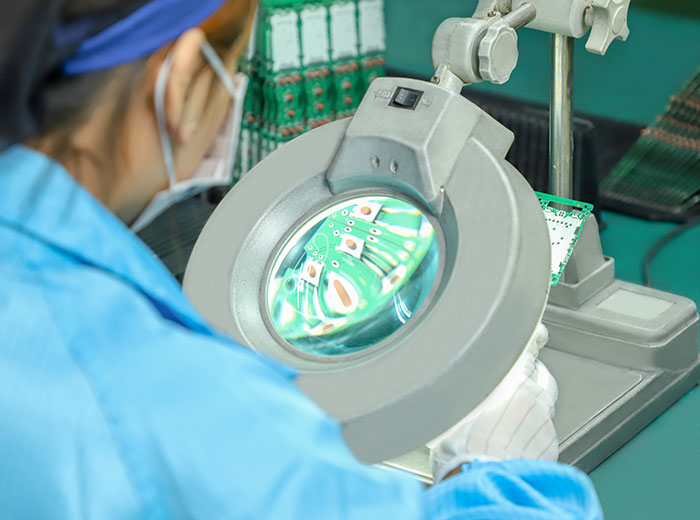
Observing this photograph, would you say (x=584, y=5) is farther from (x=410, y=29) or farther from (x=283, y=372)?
(x=410, y=29)

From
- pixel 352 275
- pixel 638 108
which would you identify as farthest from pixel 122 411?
pixel 638 108

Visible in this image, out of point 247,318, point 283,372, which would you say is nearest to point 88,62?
point 283,372

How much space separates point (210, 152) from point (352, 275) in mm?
311

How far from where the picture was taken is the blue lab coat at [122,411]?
1.98 feet

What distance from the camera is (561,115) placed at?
1514 millimetres

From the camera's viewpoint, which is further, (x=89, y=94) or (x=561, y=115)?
(x=561, y=115)

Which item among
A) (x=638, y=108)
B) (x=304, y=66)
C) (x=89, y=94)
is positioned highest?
(x=89, y=94)

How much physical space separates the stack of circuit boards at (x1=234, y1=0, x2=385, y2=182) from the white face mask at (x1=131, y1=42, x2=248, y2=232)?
1403 mm

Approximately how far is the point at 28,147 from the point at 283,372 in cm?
29

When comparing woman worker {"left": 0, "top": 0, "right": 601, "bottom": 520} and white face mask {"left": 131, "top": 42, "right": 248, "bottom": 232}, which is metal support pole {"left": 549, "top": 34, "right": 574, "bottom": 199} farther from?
woman worker {"left": 0, "top": 0, "right": 601, "bottom": 520}

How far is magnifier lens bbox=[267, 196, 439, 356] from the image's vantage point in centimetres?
111

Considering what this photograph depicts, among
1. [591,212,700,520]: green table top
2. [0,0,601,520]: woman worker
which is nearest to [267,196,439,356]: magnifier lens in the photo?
[0,0,601,520]: woman worker

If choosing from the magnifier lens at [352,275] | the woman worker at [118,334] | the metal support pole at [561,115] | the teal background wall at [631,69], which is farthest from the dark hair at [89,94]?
the teal background wall at [631,69]

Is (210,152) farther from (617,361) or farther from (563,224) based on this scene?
(617,361)
